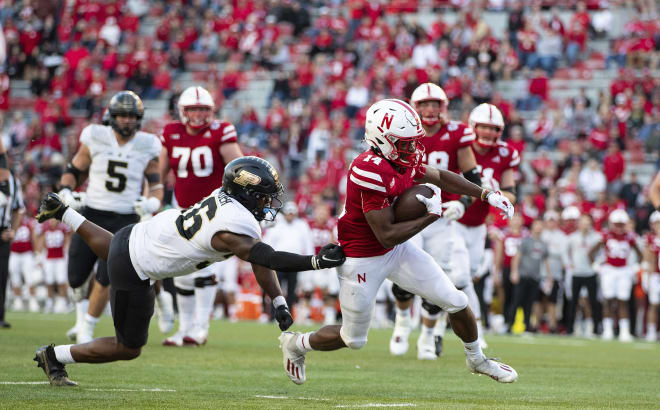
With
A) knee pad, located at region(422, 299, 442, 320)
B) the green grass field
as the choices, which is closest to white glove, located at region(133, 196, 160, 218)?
the green grass field

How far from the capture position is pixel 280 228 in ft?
58.1

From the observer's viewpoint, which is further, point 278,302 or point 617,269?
point 617,269

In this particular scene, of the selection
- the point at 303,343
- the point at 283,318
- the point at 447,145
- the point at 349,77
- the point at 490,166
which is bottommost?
the point at 303,343

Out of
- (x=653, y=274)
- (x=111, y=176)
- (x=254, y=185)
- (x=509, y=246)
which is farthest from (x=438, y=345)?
(x=509, y=246)

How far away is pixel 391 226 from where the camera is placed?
6.38 meters

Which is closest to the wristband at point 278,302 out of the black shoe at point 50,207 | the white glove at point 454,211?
the black shoe at point 50,207

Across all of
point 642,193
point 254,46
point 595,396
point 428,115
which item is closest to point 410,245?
point 595,396

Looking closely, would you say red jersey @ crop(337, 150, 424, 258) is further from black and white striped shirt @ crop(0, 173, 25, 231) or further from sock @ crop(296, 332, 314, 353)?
black and white striped shirt @ crop(0, 173, 25, 231)

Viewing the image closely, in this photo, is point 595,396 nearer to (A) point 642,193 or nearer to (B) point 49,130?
(A) point 642,193

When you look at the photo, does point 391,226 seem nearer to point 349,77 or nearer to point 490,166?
point 490,166

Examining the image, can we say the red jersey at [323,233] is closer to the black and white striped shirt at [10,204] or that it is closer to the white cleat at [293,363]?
the black and white striped shirt at [10,204]

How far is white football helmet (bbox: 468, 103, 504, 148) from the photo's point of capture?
32.8 ft

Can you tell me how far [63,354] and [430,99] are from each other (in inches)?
168

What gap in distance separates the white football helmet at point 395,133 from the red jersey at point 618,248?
10493 millimetres
